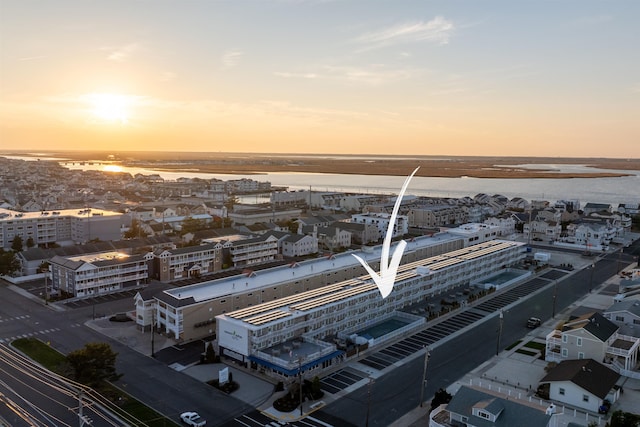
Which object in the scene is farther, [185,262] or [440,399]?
[185,262]

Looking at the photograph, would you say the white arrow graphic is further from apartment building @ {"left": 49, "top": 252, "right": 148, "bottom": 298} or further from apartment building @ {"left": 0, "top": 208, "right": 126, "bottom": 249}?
apartment building @ {"left": 0, "top": 208, "right": 126, "bottom": 249}

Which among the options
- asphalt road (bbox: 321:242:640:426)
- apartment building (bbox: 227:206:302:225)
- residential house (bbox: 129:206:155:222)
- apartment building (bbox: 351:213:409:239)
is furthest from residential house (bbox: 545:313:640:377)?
residential house (bbox: 129:206:155:222)

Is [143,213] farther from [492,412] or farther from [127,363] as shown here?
[492,412]

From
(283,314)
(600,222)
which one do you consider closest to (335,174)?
(600,222)

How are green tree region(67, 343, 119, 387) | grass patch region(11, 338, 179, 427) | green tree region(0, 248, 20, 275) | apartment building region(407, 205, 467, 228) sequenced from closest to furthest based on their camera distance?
grass patch region(11, 338, 179, 427), green tree region(67, 343, 119, 387), green tree region(0, 248, 20, 275), apartment building region(407, 205, 467, 228)

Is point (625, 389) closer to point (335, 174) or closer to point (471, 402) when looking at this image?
point (471, 402)

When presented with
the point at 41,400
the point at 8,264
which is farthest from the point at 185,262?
the point at 41,400

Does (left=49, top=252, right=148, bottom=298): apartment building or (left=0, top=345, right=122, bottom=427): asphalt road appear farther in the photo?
(left=49, top=252, right=148, bottom=298): apartment building
